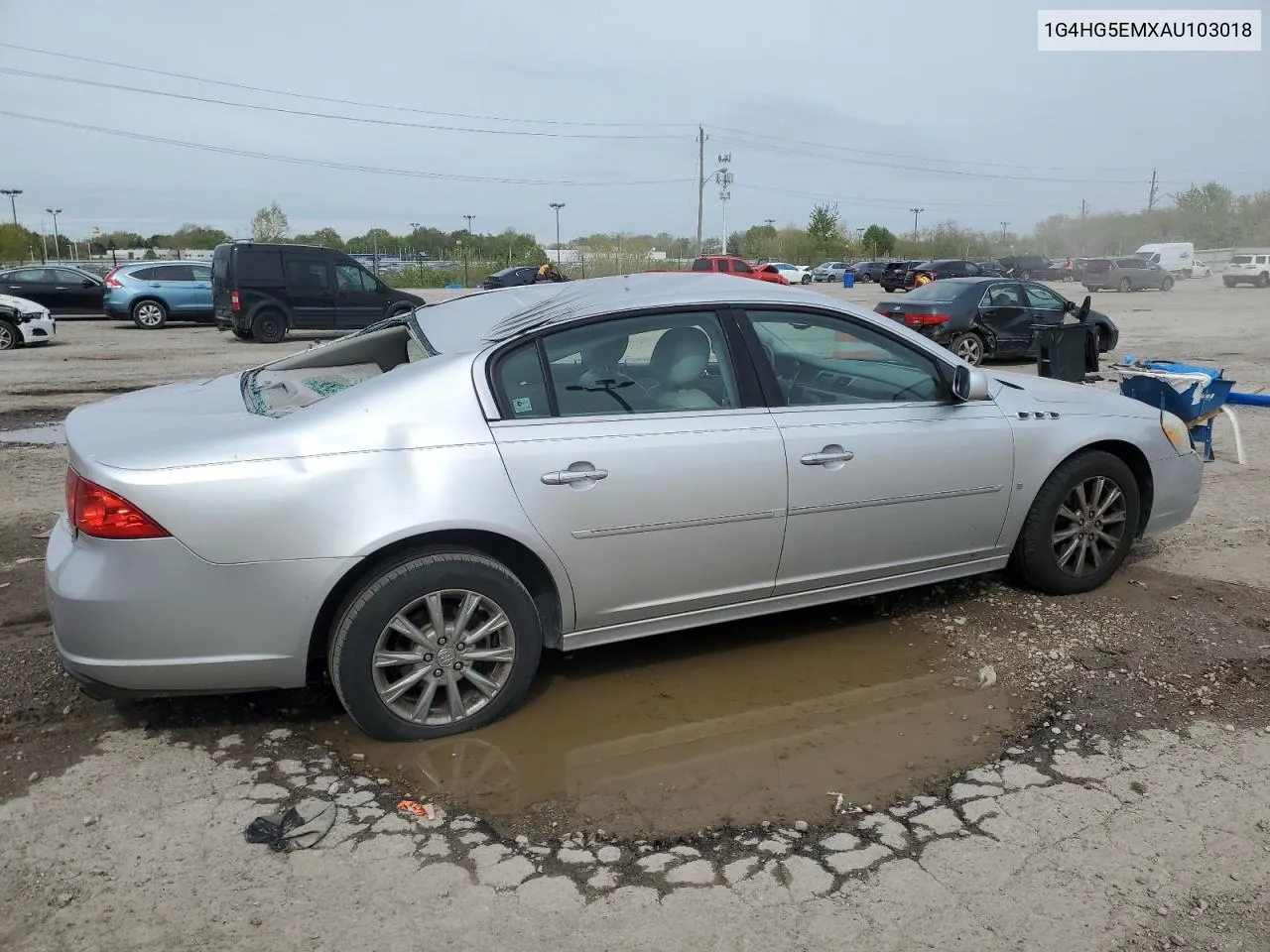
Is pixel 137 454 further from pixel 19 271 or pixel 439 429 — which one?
pixel 19 271

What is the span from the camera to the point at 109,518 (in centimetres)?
308

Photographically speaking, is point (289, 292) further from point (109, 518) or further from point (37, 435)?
point (109, 518)

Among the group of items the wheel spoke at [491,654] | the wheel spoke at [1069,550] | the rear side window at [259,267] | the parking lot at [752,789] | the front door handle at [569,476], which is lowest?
the parking lot at [752,789]

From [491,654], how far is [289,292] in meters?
17.6

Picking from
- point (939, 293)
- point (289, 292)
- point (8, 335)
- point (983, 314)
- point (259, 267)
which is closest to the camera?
point (983, 314)

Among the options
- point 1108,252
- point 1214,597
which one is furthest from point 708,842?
point 1108,252

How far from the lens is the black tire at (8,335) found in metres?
17.6

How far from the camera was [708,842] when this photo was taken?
2.92m

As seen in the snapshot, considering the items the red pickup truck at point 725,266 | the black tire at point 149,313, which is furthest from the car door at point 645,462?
the red pickup truck at point 725,266

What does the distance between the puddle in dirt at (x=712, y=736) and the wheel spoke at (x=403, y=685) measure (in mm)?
214

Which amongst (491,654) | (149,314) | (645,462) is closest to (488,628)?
(491,654)

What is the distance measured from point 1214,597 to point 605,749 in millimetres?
3254

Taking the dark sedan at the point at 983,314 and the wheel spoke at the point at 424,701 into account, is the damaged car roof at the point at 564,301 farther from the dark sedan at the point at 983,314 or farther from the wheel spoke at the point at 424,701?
the dark sedan at the point at 983,314

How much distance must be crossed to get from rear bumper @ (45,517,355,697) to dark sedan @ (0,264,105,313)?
24.0m
